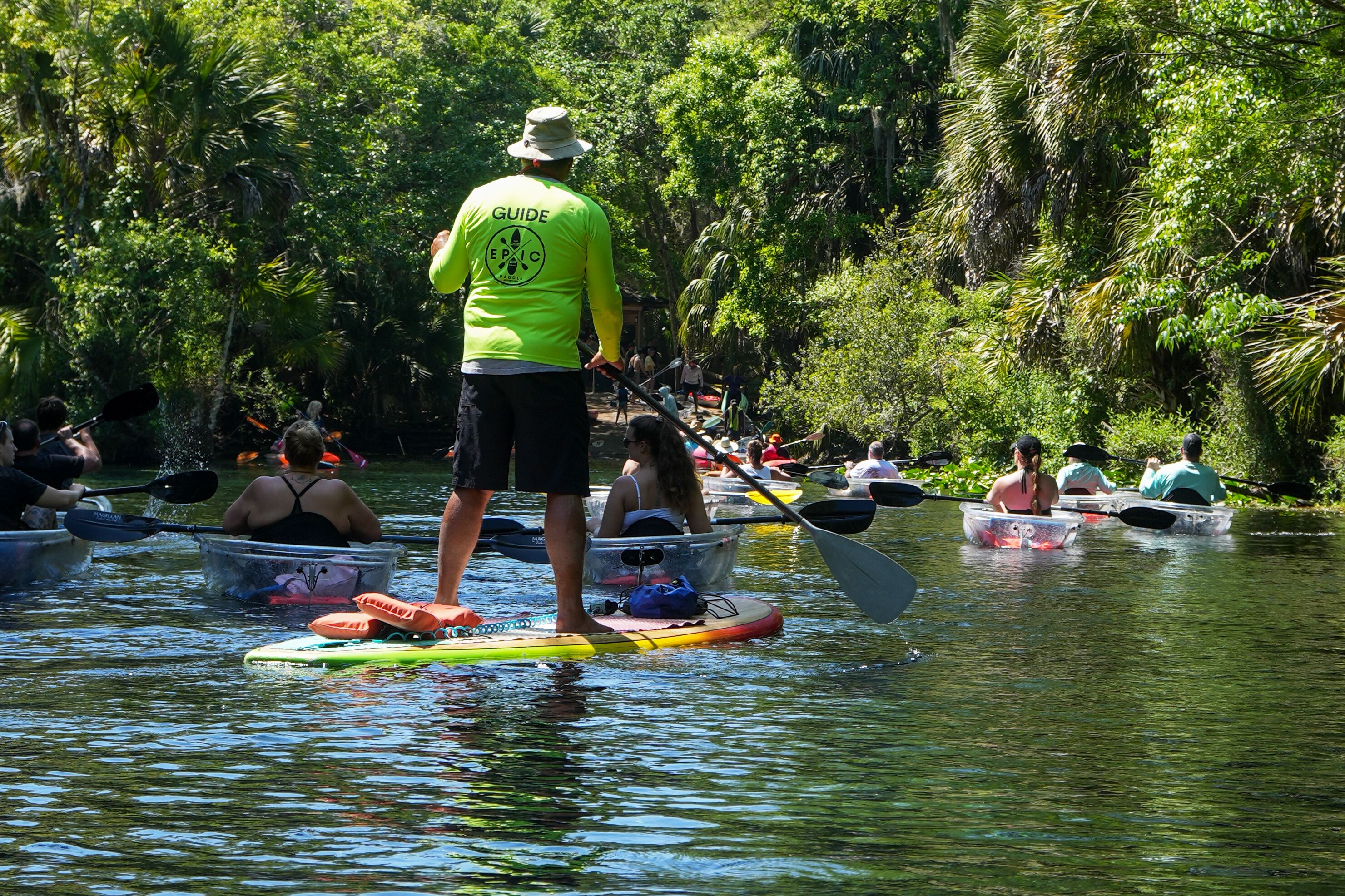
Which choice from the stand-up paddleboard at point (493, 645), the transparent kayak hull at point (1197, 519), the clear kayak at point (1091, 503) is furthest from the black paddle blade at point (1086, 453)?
the stand-up paddleboard at point (493, 645)

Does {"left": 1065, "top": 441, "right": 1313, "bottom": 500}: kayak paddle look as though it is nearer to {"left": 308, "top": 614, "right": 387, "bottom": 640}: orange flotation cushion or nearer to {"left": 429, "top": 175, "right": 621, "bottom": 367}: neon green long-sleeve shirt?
{"left": 429, "top": 175, "right": 621, "bottom": 367}: neon green long-sleeve shirt

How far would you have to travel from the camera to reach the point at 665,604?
815 centimetres

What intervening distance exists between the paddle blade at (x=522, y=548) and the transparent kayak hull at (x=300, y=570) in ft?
2.11

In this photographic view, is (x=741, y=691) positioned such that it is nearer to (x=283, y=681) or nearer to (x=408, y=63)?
(x=283, y=681)

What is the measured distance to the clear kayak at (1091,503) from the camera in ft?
54.0

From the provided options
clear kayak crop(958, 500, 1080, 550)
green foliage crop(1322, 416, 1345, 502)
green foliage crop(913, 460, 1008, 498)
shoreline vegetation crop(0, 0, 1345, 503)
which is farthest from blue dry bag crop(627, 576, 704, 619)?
green foliage crop(1322, 416, 1345, 502)

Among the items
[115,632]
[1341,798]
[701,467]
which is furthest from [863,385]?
[1341,798]

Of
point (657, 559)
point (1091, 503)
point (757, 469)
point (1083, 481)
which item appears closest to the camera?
point (657, 559)

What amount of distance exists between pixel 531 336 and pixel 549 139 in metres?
0.98

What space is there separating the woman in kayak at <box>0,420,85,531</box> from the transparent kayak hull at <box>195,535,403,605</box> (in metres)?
1.52

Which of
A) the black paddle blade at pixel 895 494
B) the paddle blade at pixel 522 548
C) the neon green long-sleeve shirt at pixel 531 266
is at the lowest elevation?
the paddle blade at pixel 522 548

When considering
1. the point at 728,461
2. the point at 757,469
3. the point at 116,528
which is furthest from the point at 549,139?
the point at 757,469

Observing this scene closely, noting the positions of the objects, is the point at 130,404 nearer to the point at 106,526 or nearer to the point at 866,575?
the point at 106,526

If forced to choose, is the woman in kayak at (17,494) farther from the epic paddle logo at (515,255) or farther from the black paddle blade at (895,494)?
the black paddle blade at (895,494)
